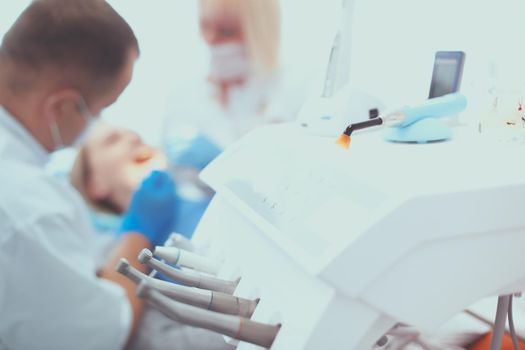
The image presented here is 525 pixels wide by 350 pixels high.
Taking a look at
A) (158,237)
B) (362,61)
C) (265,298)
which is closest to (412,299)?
(265,298)

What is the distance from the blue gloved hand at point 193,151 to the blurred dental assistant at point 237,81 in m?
0.11

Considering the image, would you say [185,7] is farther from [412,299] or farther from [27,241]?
[412,299]

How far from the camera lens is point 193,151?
1.79 meters

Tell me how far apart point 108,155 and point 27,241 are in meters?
1.27

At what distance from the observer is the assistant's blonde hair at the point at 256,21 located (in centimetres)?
203

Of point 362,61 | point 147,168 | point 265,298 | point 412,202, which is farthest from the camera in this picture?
point 147,168

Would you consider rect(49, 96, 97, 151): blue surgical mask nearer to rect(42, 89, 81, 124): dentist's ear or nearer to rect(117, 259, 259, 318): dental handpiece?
rect(42, 89, 81, 124): dentist's ear

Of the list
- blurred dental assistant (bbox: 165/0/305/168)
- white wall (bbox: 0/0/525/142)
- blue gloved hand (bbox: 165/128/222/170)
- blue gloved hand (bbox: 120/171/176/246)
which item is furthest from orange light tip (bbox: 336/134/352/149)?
blurred dental assistant (bbox: 165/0/305/168)

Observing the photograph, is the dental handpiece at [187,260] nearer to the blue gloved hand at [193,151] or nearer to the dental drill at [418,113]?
the dental drill at [418,113]

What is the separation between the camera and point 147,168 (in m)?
2.02

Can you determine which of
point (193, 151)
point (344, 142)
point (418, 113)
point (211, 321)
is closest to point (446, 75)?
point (418, 113)

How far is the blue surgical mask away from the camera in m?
0.91

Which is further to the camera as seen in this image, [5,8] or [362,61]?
[362,61]

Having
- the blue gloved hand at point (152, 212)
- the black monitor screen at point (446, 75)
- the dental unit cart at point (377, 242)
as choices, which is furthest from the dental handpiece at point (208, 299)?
the blue gloved hand at point (152, 212)
